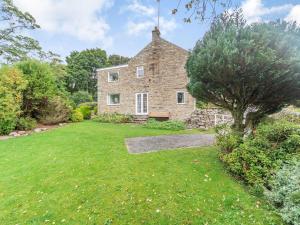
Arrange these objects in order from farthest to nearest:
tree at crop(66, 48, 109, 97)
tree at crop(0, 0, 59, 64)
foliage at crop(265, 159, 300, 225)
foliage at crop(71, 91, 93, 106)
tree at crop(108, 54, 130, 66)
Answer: tree at crop(108, 54, 130, 66)
tree at crop(66, 48, 109, 97)
foliage at crop(71, 91, 93, 106)
tree at crop(0, 0, 59, 64)
foliage at crop(265, 159, 300, 225)

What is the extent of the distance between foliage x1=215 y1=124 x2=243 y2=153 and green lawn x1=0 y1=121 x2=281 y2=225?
513 millimetres

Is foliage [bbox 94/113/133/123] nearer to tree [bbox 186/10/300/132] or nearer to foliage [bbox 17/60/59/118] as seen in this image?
foliage [bbox 17/60/59/118]

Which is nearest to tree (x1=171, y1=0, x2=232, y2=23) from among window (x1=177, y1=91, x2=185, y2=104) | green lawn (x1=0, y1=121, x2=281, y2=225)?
green lawn (x1=0, y1=121, x2=281, y2=225)

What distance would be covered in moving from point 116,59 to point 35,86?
2897cm

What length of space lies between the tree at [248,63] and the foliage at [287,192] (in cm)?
197

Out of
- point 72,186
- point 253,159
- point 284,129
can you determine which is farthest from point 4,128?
point 284,129

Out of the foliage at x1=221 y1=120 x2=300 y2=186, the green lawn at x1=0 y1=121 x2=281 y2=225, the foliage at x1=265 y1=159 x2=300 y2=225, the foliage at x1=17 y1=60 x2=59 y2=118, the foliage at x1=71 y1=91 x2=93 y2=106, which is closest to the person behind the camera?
the foliage at x1=265 y1=159 x2=300 y2=225

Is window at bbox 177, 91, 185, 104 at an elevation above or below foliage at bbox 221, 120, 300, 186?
above

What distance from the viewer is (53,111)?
14.3 m

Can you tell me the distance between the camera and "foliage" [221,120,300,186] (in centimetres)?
413

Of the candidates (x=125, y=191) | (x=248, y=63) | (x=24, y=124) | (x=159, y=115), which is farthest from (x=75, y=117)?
(x=248, y=63)

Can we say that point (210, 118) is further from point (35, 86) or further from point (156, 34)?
point (35, 86)

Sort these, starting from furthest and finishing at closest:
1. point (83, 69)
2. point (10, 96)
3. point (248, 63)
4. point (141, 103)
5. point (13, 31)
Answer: point (83, 69), point (13, 31), point (141, 103), point (10, 96), point (248, 63)

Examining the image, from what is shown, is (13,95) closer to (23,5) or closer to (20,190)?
(20,190)
